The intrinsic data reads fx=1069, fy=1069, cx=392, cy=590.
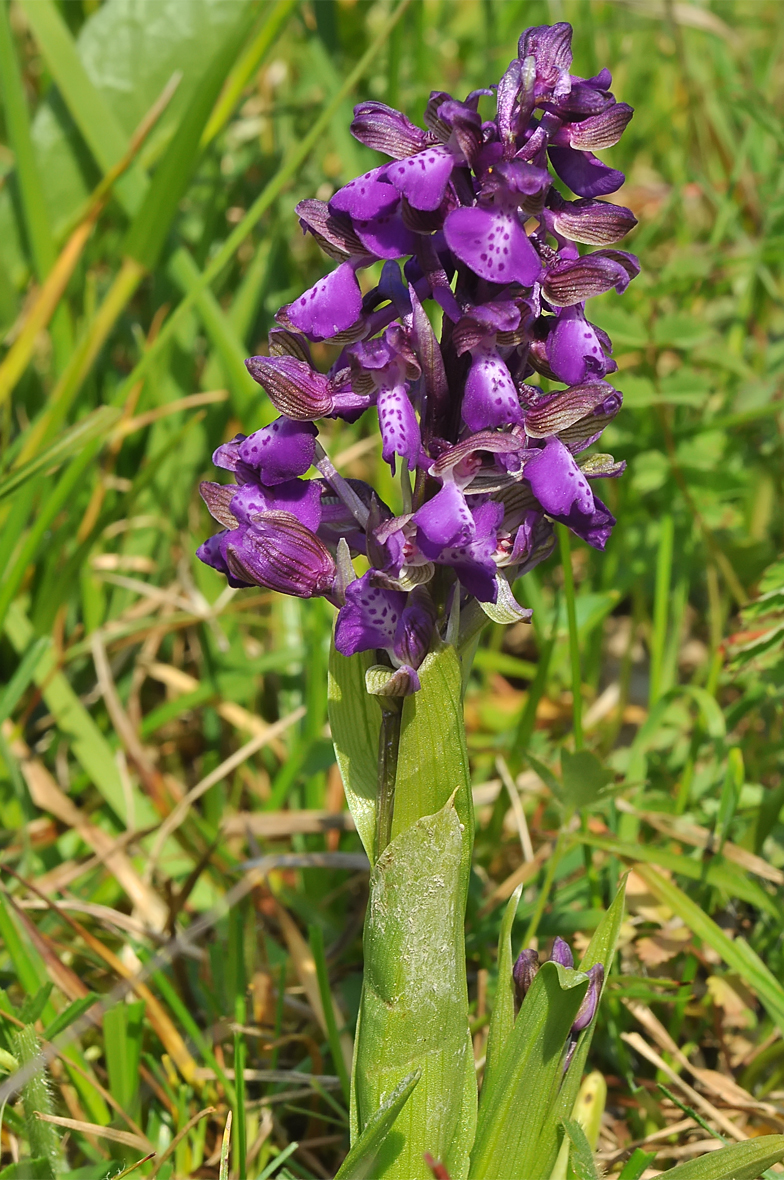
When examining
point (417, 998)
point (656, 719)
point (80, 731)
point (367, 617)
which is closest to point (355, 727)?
point (367, 617)

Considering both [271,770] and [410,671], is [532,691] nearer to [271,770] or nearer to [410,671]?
[271,770]

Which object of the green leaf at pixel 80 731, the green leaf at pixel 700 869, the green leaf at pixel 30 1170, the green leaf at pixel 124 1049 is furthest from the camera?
the green leaf at pixel 80 731

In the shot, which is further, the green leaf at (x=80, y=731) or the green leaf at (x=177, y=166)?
the green leaf at (x=177, y=166)

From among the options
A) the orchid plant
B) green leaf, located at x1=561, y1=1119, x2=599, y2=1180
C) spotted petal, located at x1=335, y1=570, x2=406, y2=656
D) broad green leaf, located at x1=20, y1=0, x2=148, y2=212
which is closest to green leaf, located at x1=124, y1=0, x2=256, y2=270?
broad green leaf, located at x1=20, y1=0, x2=148, y2=212

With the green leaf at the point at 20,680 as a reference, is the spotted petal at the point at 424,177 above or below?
above

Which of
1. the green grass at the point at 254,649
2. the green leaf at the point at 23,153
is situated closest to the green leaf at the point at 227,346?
the green grass at the point at 254,649

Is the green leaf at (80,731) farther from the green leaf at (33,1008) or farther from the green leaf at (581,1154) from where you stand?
the green leaf at (581,1154)

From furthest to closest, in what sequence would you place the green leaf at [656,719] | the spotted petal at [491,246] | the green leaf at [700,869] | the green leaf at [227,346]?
the green leaf at [227,346], the green leaf at [656,719], the green leaf at [700,869], the spotted petal at [491,246]

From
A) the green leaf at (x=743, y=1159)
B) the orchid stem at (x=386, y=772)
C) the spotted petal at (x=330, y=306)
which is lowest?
the green leaf at (x=743, y=1159)

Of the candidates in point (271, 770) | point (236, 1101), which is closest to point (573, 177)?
point (236, 1101)
